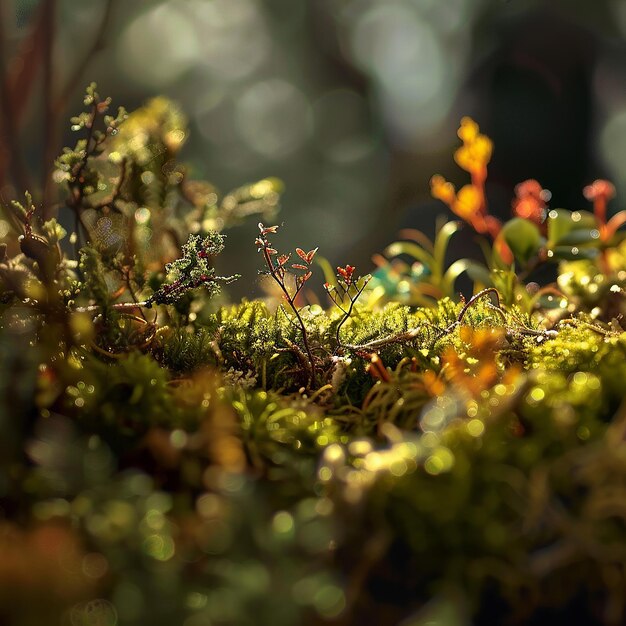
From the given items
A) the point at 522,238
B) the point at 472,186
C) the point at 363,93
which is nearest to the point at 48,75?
the point at 472,186

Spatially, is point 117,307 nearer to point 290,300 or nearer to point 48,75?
point 290,300

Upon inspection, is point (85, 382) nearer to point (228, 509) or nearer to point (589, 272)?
point (228, 509)

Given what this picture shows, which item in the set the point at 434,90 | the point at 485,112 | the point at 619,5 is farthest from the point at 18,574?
the point at 619,5

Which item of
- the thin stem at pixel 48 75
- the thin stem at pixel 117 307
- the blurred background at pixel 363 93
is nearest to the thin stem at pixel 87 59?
the thin stem at pixel 48 75

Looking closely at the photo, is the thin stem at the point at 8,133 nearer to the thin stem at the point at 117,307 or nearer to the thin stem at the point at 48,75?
the thin stem at the point at 48,75

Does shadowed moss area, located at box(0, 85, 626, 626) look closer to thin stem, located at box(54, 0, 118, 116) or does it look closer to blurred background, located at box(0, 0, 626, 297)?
thin stem, located at box(54, 0, 118, 116)

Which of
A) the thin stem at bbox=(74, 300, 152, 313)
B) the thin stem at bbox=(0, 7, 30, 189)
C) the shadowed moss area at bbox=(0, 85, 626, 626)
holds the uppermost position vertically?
the thin stem at bbox=(0, 7, 30, 189)

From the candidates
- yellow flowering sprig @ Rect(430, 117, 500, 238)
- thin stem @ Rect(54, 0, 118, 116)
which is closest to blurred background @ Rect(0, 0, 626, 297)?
thin stem @ Rect(54, 0, 118, 116)
